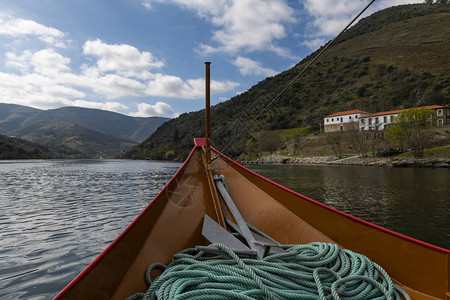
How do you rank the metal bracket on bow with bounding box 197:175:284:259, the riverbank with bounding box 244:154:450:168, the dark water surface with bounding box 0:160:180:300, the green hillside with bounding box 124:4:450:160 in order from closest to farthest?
the metal bracket on bow with bounding box 197:175:284:259 < the dark water surface with bounding box 0:160:180:300 < the riverbank with bounding box 244:154:450:168 < the green hillside with bounding box 124:4:450:160

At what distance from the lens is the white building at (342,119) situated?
220ft

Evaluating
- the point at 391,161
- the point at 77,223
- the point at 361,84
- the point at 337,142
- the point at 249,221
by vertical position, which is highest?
the point at 361,84

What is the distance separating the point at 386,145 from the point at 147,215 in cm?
5825

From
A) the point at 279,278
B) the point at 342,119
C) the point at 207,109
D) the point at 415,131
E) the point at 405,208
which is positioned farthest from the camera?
the point at 342,119

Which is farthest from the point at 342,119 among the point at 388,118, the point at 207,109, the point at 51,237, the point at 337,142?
the point at 51,237

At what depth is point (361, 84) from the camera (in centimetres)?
9069

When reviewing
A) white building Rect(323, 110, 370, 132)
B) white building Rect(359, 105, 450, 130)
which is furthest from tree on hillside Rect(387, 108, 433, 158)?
white building Rect(323, 110, 370, 132)

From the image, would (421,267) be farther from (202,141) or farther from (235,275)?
(202,141)

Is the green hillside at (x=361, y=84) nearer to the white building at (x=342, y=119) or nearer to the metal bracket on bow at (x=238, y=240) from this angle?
the white building at (x=342, y=119)

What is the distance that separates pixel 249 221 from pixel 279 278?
2.02m

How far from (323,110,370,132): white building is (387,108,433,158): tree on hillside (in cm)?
2022

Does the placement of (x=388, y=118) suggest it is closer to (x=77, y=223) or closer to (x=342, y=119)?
(x=342, y=119)

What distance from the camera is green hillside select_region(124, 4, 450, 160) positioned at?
3014 inches

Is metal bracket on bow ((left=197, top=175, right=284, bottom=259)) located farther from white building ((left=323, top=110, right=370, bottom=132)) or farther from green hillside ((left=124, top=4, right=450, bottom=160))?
green hillside ((left=124, top=4, right=450, bottom=160))
